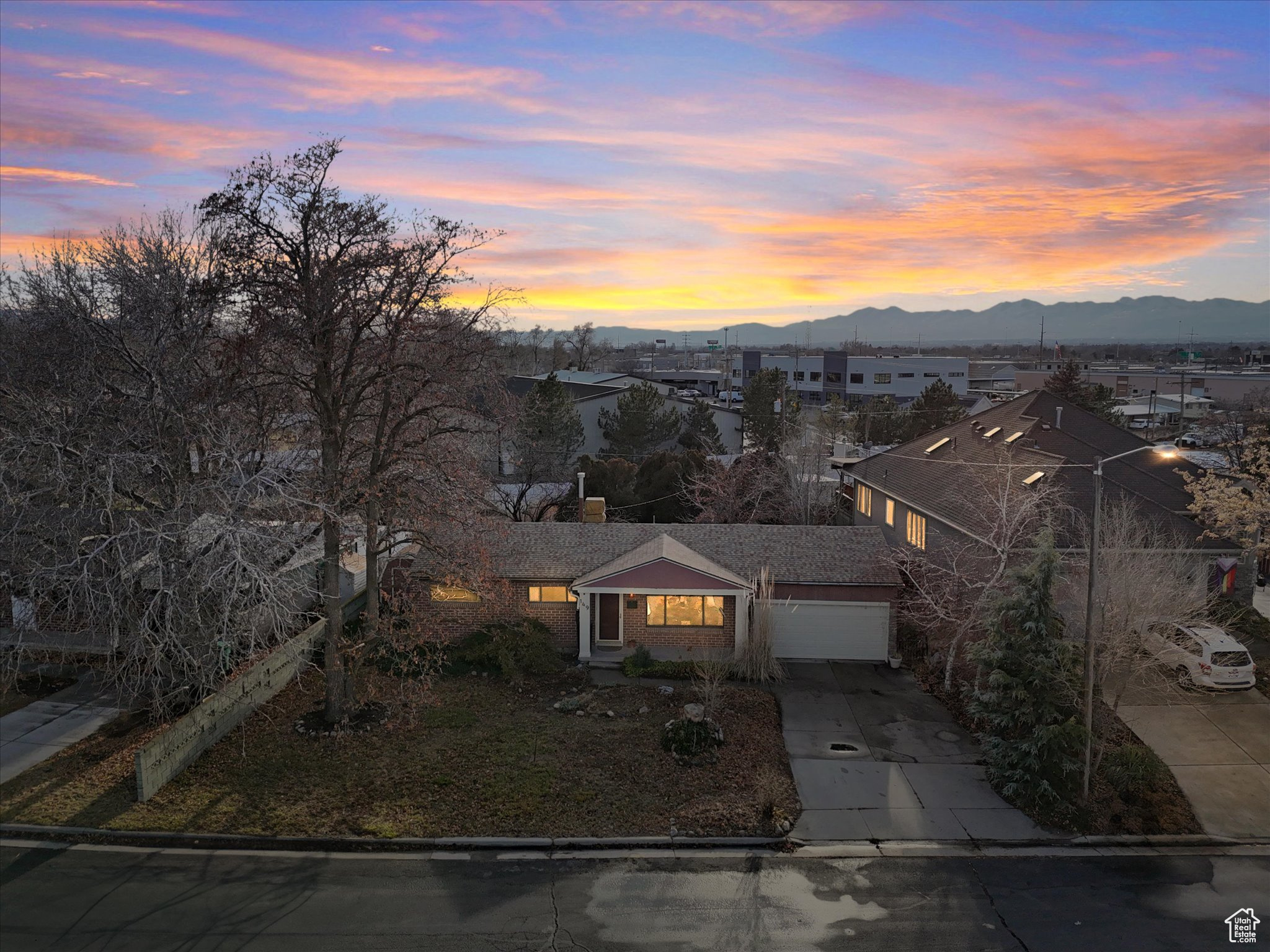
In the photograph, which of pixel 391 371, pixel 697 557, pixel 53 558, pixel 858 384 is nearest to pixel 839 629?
pixel 697 557

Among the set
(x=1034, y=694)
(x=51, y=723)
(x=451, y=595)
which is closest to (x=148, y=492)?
(x=51, y=723)

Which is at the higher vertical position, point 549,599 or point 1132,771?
point 549,599

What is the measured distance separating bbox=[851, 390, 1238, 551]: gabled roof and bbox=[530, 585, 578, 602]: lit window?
38.6ft

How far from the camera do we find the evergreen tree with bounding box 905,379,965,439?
4972cm

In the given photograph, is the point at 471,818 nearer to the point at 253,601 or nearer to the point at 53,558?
the point at 253,601

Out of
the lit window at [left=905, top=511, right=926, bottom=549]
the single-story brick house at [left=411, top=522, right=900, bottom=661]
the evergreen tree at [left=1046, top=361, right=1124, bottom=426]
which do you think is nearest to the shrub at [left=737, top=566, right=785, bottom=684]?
the single-story brick house at [left=411, top=522, right=900, bottom=661]

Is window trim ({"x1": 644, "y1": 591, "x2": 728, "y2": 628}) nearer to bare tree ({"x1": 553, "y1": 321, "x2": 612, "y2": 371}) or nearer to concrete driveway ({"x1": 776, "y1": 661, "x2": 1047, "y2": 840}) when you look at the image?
concrete driveway ({"x1": 776, "y1": 661, "x2": 1047, "y2": 840})

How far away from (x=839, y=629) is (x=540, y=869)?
42.8 feet

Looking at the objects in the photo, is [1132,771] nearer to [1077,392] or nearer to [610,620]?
[610,620]

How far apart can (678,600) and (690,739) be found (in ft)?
21.0

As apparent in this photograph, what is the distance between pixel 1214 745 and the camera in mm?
18203

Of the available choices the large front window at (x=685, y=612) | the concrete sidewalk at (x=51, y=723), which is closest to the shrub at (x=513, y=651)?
the large front window at (x=685, y=612)

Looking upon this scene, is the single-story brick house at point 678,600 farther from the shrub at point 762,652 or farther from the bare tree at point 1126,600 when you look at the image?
the bare tree at point 1126,600

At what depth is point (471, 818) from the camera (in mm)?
14961
